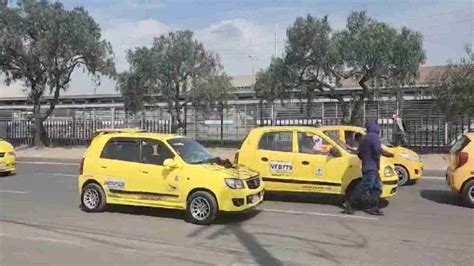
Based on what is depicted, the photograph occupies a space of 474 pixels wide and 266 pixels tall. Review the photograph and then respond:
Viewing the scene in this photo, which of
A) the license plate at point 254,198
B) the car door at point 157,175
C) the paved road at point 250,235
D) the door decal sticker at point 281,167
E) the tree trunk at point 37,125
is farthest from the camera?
the tree trunk at point 37,125

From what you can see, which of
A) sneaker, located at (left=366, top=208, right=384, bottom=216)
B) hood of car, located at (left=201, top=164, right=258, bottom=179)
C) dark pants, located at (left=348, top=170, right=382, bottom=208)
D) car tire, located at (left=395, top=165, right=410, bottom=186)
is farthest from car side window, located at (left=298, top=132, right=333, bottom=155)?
car tire, located at (left=395, top=165, right=410, bottom=186)

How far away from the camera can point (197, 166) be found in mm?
10445

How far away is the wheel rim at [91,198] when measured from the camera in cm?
1141

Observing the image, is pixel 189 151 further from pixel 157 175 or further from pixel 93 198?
pixel 93 198

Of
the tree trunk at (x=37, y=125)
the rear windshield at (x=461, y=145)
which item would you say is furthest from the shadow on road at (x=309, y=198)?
the tree trunk at (x=37, y=125)

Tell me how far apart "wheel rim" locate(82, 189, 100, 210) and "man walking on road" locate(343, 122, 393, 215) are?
465cm

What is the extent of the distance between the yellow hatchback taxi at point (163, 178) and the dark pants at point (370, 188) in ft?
6.18

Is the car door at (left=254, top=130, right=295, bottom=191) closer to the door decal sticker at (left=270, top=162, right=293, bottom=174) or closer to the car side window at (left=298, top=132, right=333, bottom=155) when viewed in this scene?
the door decal sticker at (left=270, top=162, right=293, bottom=174)

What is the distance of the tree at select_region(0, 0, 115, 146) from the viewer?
94.0 feet

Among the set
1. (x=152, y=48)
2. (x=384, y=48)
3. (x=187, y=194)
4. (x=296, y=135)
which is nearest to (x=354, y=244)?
(x=187, y=194)

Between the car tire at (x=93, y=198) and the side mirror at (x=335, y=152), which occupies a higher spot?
the side mirror at (x=335, y=152)

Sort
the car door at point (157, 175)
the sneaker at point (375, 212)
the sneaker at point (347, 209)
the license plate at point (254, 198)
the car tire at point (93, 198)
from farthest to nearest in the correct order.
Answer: the car tire at point (93, 198) < the sneaker at point (347, 209) < the sneaker at point (375, 212) < the car door at point (157, 175) < the license plate at point (254, 198)

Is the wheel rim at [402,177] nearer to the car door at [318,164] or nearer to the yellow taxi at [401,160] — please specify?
the yellow taxi at [401,160]

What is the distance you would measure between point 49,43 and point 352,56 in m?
14.1
